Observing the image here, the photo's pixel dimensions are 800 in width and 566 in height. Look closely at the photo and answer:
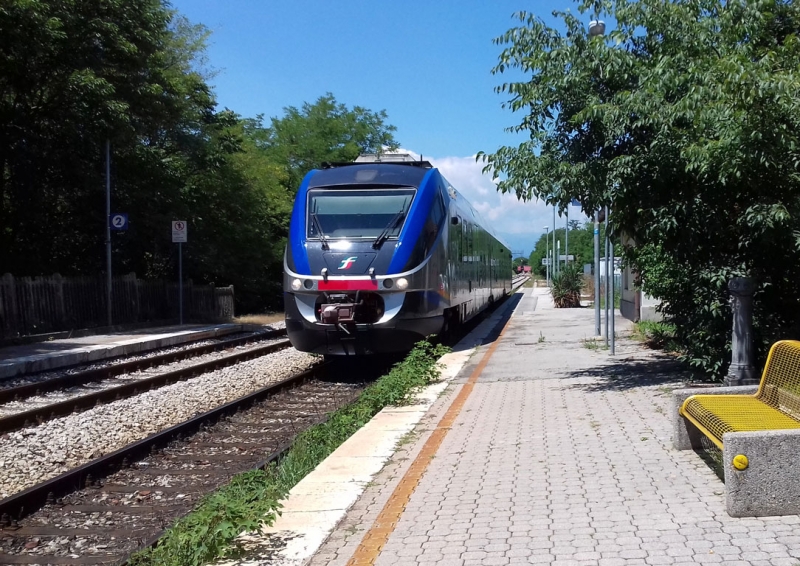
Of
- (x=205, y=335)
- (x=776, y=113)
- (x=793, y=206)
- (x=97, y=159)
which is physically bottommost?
(x=205, y=335)

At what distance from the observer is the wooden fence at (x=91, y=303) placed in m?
19.0

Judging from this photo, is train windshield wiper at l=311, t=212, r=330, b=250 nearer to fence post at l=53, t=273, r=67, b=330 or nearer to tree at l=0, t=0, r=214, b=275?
tree at l=0, t=0, r=214, b=275

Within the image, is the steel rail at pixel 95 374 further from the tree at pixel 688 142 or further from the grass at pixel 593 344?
the grass at pixel 593 344

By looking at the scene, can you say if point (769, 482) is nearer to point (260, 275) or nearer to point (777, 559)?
point (777, 559)

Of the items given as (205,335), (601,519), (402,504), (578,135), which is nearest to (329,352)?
(578,135)

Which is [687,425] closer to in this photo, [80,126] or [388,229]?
[388,229]

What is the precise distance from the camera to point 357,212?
1295 centimetres

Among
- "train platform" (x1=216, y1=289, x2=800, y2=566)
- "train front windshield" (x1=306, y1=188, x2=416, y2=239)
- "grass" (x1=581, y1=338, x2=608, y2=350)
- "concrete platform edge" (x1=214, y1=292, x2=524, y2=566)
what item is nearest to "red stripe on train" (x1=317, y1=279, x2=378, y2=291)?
"train front windshield" (x1=306, y1=188, x2=416, y2=239)

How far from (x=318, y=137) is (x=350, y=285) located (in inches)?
1254

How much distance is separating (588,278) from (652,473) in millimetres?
45524

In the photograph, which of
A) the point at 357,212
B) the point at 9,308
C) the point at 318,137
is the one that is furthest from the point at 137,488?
the point at 318,137

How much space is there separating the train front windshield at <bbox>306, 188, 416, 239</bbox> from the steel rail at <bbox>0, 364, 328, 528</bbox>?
11.7 feet

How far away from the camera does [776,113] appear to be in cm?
759

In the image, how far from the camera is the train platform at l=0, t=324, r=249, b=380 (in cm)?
1448
